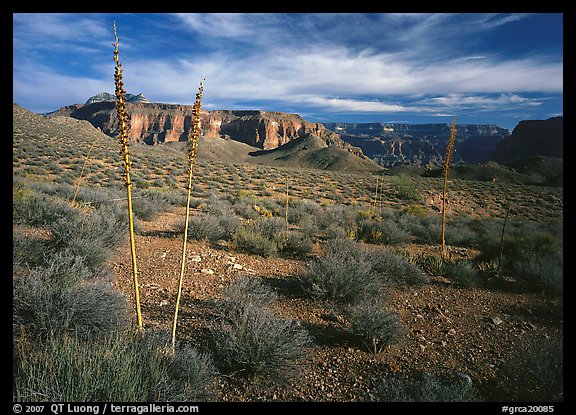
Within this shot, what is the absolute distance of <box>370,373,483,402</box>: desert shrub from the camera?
8.36 ft

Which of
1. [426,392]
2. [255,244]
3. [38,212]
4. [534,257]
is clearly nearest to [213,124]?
[38,212]

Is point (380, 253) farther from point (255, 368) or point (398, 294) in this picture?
point (255, 368)

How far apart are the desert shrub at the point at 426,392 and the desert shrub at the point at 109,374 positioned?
1567 mm

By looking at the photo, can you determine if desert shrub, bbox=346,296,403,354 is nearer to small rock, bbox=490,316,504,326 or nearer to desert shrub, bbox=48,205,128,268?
small rock, bbox=490,316,504,326

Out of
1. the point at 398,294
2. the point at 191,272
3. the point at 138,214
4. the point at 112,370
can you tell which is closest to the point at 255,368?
the point at 112,370

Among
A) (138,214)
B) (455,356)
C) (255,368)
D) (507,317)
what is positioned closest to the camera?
(255,368)

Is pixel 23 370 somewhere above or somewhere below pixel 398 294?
above

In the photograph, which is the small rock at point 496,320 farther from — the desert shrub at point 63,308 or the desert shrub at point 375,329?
the desert shrub at point 63,308

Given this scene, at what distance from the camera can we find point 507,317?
4.41 metres

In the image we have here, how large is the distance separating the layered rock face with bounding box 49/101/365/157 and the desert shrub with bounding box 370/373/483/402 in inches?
5150

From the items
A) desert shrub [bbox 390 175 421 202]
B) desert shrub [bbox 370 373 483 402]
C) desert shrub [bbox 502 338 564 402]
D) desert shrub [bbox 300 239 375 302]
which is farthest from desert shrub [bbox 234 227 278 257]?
desert shrub [bbox 390 175 421 202]

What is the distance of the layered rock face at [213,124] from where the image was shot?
440 ft
